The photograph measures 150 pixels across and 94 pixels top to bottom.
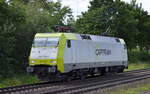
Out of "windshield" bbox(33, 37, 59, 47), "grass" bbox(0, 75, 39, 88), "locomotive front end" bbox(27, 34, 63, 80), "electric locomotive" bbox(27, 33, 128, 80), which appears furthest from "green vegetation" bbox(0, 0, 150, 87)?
"windshield" bbox(33, 37, 59, 47)

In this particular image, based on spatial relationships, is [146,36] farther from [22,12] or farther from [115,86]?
[115,86]

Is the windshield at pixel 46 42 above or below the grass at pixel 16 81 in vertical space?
above

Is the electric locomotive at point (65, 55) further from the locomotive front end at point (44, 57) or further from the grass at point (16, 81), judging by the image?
the grass at point (16, 81)

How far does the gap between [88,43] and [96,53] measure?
4.41 feet

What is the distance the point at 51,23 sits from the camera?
3017 centimetres

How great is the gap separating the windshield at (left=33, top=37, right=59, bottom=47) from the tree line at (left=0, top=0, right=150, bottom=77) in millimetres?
2497

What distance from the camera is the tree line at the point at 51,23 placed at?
74.2 ft

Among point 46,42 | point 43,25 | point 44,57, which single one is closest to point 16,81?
point 44,57

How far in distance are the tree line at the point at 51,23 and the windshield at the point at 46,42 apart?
2.50 m

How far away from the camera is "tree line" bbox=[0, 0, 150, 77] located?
74.2 ft

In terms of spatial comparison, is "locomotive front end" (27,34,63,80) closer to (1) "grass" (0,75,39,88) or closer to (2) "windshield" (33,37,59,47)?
(2) "windshield" (33,37,59,47)

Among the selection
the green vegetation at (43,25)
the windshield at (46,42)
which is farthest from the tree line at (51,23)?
the windshield at (46,42)

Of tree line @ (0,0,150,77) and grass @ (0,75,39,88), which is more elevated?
tree line @ (0,0,150,77)

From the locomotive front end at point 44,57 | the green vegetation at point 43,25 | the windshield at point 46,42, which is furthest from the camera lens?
the green vegetation at point 43,25
